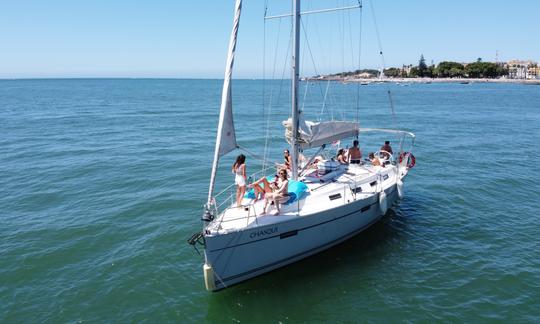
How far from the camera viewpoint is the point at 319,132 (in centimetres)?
1484

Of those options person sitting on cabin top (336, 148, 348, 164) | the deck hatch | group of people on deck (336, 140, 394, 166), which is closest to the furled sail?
the deck hatch

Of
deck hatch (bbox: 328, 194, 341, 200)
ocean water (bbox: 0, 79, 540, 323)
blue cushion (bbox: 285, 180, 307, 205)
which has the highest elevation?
blue cushion (bbox: 285, 180, 307, 205)

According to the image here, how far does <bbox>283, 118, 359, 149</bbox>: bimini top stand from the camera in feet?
46.9

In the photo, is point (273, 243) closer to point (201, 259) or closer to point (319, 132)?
point (201, 259)

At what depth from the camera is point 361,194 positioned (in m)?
14.8

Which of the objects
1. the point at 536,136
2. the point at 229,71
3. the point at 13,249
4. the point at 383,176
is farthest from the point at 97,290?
the point at 536,136

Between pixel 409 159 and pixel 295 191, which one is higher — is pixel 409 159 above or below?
above

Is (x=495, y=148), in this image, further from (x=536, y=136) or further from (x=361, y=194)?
(x=361, y=194)

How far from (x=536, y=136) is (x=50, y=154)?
146 ft

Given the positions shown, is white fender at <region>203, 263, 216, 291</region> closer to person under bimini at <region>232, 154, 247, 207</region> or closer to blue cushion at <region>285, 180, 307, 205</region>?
person under bimini at <region>232, 154, 247, 207</region>

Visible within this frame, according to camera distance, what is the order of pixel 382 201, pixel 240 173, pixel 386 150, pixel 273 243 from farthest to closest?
pixel 386 150
pixel 382 201
pixel 240 173
pixel 273 243

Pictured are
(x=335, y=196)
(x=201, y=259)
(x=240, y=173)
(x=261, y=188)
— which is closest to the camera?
(x=240, y=173)

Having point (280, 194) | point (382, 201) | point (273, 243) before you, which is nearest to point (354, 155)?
point (382, 201)

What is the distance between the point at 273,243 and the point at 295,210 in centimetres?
140
